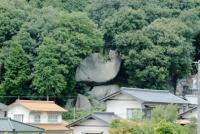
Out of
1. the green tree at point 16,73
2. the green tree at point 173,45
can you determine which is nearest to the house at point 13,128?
the green tree at point 16,73

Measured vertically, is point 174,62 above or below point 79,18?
below

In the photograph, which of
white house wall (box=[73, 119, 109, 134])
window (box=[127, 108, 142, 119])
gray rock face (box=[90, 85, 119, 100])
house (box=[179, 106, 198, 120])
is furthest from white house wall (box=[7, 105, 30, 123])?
gray rock face (box=[90, 85, 119, 100])

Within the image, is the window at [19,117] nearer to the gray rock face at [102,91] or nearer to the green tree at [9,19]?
the gray rock face at [102,91]

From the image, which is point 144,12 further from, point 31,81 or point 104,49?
point 31,81

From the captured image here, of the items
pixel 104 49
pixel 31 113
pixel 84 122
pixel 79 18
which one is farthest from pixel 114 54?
pixel 84 122

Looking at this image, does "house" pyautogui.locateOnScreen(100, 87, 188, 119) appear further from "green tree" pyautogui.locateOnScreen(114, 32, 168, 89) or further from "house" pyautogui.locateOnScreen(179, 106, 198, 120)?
"green tree" pyautogui.locateOnScreen(114, 32, 168, 89)
